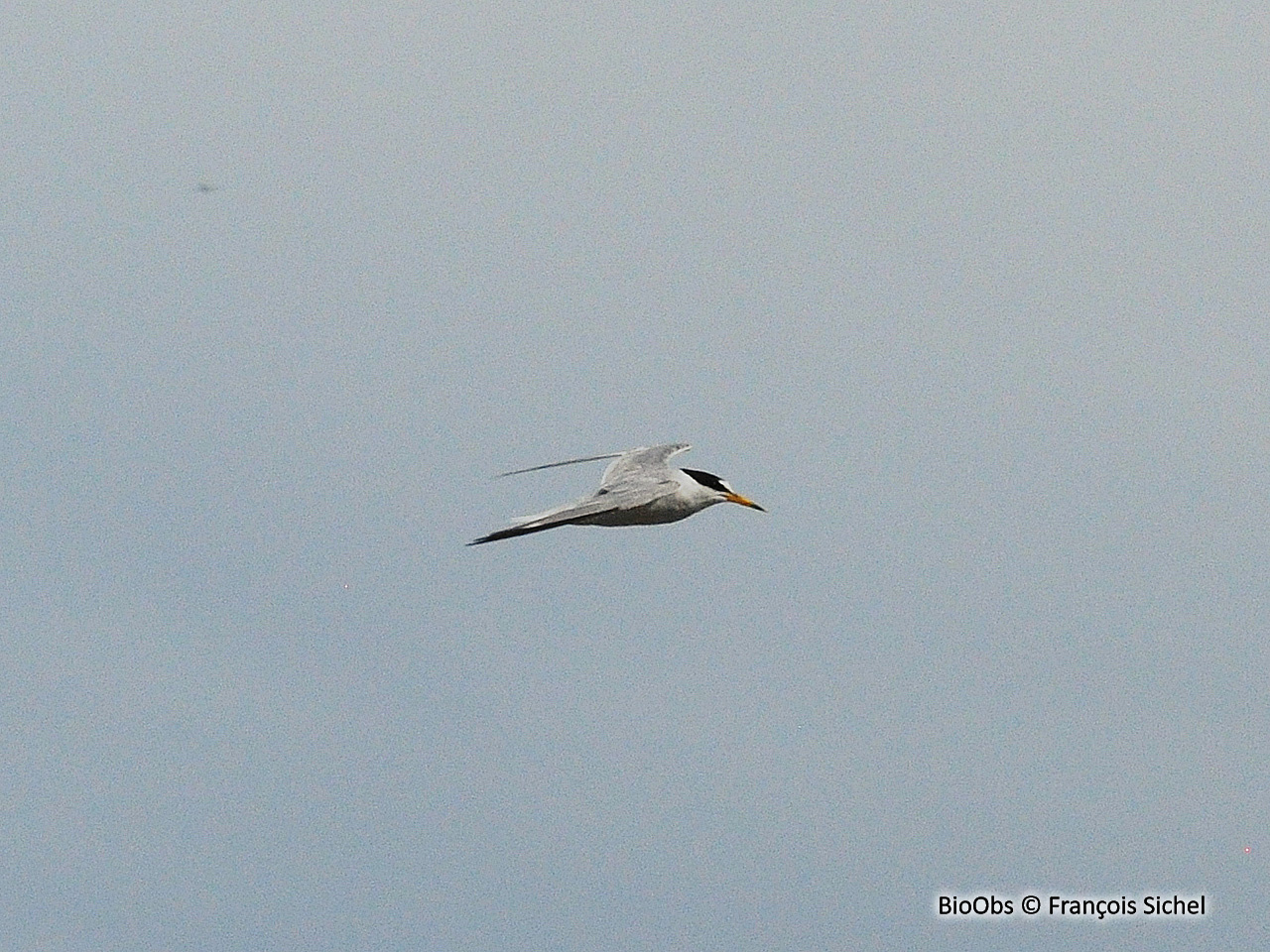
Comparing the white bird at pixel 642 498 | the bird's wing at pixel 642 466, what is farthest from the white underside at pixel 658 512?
the bird's wing at pixel 642 466

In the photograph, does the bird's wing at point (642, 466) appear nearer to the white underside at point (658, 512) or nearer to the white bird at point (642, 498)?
the white bird at point (642, 498)

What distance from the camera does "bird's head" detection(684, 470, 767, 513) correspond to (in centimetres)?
2794

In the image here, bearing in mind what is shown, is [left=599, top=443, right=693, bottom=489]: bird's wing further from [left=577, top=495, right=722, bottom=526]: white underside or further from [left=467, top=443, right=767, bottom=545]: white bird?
[left=577, top=495, right=722, bottom=526]: white underside

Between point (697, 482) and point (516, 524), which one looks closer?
point (516, 524)

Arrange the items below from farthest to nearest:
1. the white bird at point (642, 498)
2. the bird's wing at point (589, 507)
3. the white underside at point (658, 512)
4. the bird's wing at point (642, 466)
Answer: the bird's wing at point (642, 466), the white underside at point (658, 512), the white bird at point (642, 498), the bird's wing at point (589, 507)

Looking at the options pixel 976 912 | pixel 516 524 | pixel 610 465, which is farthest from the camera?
pixel 610 465

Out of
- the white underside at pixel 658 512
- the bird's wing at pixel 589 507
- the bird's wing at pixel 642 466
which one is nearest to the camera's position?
the bird's wing at pixel 589 507

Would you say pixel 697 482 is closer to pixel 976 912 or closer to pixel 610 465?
pixel 610 465

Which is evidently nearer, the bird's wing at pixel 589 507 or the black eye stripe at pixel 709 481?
the bird's wing at pixel 589 507

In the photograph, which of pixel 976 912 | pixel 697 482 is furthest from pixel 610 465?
pixel 976 912

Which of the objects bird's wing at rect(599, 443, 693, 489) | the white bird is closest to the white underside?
the white bird

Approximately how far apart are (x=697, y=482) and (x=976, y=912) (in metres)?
8.04

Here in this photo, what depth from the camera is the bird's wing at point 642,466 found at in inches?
1093

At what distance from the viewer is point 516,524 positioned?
2316 centimetres
